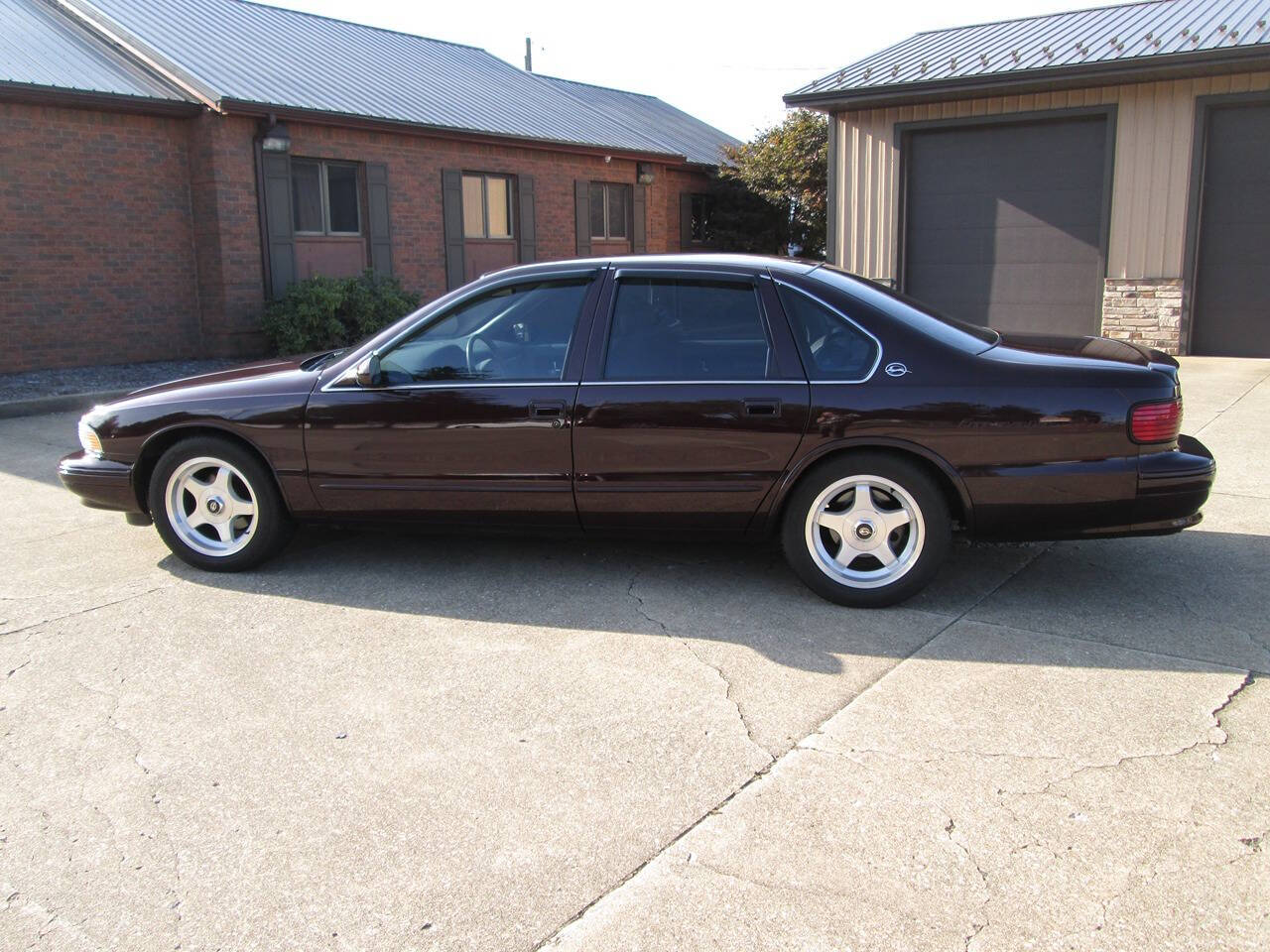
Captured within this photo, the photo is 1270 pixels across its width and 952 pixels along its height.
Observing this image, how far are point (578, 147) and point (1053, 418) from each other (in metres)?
16.3

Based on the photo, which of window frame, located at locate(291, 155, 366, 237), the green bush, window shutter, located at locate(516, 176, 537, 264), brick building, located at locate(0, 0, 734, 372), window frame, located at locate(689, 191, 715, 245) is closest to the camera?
brick building, located at locate(0, 0, 734, 372)

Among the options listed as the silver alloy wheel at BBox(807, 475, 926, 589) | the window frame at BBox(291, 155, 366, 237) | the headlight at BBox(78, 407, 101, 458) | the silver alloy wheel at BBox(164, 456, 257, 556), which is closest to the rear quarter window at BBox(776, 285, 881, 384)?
the silver alloy wheel at BBox(807, 475, 926, 589)

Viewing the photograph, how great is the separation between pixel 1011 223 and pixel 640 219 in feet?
30.4

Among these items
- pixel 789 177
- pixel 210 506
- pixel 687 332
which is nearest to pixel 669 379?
pixel 687 332

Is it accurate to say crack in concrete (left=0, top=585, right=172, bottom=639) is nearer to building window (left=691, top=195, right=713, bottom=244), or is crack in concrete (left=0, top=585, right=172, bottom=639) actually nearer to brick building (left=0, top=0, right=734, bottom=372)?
brick building (left=0, top=0, right=734, bottom=372)

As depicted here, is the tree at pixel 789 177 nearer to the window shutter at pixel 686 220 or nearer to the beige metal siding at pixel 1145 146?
the window shutter at pixel 686 220

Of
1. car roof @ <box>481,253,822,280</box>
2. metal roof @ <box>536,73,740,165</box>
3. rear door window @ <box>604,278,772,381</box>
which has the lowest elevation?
rear door window @ <box>604,278,772,381</box>

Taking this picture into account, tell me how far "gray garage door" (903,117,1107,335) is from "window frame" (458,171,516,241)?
7226 millimetres

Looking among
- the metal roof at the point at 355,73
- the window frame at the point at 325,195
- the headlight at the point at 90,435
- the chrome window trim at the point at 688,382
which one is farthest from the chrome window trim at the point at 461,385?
the window frame at the point at 325,195

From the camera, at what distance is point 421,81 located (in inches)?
755

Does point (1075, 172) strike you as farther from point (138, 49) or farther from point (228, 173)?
point (138, 49)

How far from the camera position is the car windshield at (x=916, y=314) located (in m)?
4.95

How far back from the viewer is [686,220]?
2359 cm

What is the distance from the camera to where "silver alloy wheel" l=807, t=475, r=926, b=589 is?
4.77 m
